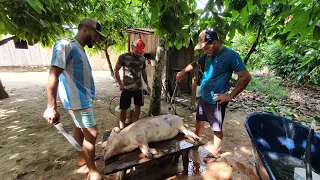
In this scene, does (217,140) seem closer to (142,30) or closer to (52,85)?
(52,85)

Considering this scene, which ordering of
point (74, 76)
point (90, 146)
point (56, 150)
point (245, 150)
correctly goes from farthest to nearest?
point (245, 150)
point (56, 150)
point (90, 146)
point (74, 76)

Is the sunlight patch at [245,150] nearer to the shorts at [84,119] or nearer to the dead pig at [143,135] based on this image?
the dead pig at [143,135]

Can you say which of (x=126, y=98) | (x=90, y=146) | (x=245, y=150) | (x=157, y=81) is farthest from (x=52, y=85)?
(x=245, y=150)

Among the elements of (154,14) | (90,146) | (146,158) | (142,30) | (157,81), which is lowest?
(146,158)

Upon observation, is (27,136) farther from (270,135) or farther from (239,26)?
(270,135)

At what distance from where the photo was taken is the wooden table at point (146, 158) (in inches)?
77.7

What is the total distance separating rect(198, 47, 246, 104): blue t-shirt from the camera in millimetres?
2410

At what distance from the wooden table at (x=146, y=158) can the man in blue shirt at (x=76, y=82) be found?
0.40m

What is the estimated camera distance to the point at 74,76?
2.02m

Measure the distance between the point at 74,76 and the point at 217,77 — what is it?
6.50 feet

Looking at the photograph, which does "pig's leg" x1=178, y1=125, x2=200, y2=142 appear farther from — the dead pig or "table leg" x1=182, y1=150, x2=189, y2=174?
"table leg" x1=182, y1=150, x2=189, y2=174

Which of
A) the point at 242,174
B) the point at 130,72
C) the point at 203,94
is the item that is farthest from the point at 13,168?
the point at 242,174

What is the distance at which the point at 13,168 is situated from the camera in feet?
8.70

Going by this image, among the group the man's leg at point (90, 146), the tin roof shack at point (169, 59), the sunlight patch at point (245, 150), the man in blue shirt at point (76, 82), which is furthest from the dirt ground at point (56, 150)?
the tin roof shack at point (169, 59)
